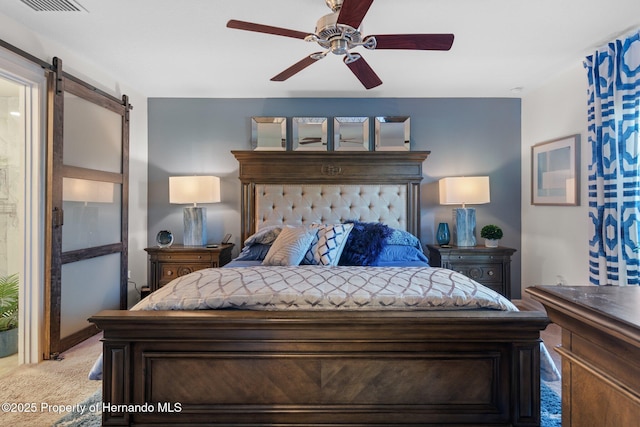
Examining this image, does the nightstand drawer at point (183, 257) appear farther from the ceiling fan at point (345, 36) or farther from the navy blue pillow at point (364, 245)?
the ceiling fan at point (345, 36)

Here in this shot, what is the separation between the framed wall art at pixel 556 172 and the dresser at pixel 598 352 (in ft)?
9.15

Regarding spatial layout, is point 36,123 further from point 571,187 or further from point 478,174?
point 571,187

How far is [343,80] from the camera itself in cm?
345

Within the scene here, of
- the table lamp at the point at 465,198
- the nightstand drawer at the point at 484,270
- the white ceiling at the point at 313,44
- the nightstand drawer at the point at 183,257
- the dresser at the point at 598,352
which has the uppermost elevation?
the white ceiling at the point at 313,44

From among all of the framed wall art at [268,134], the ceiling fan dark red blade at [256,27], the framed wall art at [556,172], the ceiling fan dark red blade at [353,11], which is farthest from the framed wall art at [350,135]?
the ceiling fan dark red blade at [353,11]

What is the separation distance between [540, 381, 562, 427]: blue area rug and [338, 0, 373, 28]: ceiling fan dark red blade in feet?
7.55

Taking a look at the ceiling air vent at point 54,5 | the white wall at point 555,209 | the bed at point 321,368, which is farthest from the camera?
the white wall at point 555,209

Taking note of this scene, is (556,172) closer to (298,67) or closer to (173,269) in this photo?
(298,67)

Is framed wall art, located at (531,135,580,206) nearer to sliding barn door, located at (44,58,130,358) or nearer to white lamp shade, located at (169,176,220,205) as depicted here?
white lamp shade, located at (169,176,220,205)

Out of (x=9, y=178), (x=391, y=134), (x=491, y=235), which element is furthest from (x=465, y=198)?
(x=9, y=178)

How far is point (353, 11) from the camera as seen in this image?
1.66 meters

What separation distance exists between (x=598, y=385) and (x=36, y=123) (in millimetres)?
3506

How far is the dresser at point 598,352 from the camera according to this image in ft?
2.02

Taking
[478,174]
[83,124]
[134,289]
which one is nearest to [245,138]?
[83,124]
